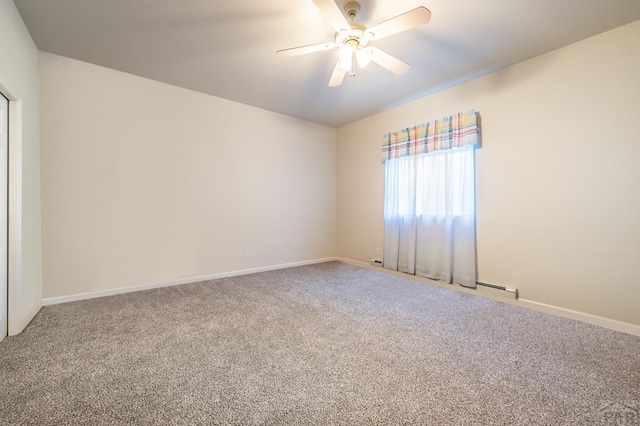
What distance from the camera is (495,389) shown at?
139 centimetres

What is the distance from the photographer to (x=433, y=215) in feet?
11.3

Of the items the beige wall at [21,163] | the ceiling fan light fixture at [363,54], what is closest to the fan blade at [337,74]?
the ceiling fan light fixture at [363,54]

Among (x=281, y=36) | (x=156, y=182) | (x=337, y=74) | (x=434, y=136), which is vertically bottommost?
(x=156, y=182)

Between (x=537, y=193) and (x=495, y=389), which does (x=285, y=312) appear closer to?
(x=495, y=389)

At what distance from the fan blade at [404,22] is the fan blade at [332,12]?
198 millimetres

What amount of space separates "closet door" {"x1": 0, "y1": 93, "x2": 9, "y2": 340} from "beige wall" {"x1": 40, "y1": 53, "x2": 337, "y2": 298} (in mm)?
736

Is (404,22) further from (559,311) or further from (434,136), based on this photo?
(559,311)

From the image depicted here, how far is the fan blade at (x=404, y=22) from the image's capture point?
1.63 meters

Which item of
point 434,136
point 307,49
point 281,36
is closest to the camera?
point 307,49

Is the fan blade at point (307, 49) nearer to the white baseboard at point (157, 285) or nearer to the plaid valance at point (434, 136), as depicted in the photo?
the plaid valance at point (434, 136)

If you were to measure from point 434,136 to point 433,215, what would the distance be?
1.00 metres

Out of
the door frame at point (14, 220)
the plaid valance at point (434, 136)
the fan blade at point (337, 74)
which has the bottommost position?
the door frame at point (14, 220)

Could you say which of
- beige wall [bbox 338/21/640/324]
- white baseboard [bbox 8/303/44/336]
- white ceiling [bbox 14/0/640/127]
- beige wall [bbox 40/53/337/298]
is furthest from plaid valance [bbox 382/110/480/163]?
white baseboard [bbox 8/303/44/336]

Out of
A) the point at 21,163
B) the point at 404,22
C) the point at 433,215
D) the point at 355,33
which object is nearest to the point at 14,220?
the point at 21,163
